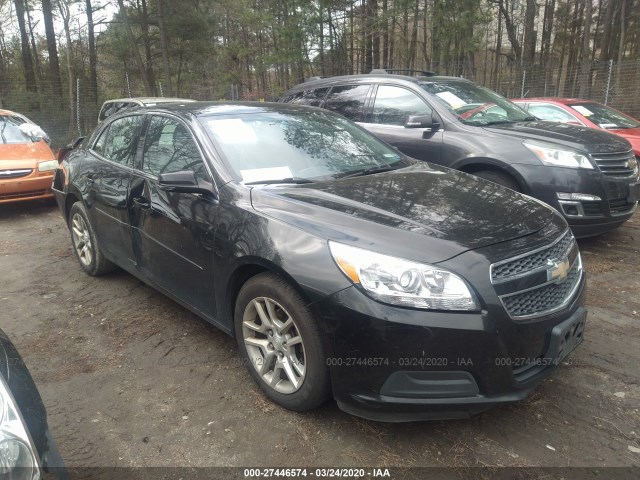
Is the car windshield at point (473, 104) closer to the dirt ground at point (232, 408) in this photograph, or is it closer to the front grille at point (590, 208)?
the front grille at point (590, 208)

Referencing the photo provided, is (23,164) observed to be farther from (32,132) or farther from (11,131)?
(32,132)

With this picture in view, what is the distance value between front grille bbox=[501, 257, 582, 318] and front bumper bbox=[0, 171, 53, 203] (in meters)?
7.28

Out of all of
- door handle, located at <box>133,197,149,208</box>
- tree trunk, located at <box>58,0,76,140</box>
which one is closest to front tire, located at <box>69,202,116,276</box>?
door handle, located at <box>133,197,149,208</box>

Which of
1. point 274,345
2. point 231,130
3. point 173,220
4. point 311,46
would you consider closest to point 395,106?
point 231,130

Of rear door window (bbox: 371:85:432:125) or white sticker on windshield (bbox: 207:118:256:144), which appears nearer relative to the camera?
white sticker on windshield (bbox: 207:118:256:144)

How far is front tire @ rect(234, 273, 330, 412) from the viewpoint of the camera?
7.64 feet

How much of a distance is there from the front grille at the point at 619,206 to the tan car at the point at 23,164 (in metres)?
7.47

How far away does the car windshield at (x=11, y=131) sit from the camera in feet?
25.6

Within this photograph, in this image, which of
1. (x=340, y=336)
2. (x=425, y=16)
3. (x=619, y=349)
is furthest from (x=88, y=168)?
(x=425, y=16)

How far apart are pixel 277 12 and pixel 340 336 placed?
23.9 meters

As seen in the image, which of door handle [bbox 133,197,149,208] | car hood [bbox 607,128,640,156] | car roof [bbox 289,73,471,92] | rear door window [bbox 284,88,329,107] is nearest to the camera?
door handle [bbox 133,197,149,208]

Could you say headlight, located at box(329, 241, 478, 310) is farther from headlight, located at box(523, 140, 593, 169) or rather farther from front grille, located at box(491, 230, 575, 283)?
headlight, located at box(523, 140, 593, 169)

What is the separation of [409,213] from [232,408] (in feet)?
4.70

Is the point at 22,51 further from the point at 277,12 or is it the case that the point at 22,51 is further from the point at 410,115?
the point at 410,115
